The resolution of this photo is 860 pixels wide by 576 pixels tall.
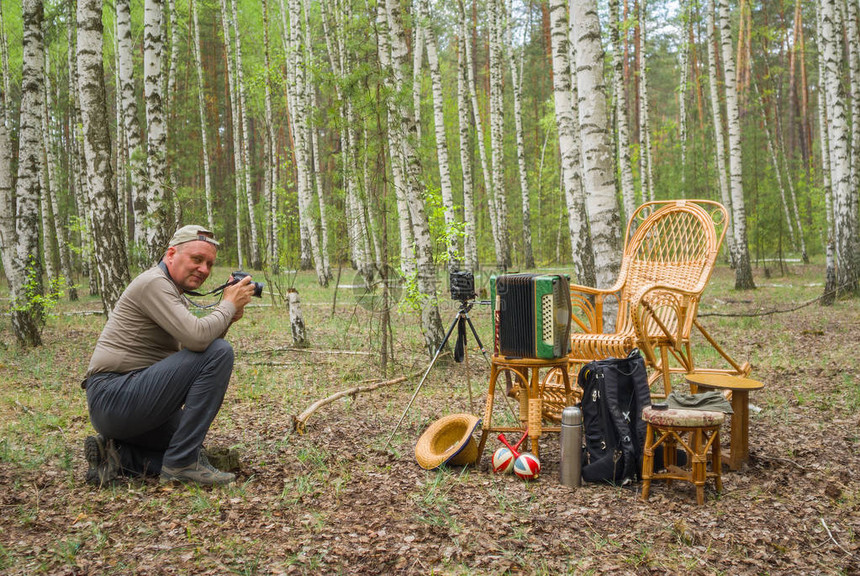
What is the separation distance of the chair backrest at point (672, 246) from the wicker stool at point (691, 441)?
6.16 feet

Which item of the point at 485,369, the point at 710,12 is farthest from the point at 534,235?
the point at 485,369

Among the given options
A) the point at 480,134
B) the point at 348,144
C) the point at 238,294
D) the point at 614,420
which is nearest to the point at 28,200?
the point at 348,144

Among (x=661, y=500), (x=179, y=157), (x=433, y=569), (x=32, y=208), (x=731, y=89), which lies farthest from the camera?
(x=179, y=157)

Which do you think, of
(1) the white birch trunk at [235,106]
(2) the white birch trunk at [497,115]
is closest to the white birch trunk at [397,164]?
(2) the white birch trunk at [497,115]

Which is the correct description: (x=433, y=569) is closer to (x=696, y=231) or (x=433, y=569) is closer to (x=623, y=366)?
(x=623, y=366)

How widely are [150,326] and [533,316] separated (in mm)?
2198

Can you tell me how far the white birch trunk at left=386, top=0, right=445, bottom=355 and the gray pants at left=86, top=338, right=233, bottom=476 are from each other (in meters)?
3.34

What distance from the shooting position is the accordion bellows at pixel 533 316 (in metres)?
3.70

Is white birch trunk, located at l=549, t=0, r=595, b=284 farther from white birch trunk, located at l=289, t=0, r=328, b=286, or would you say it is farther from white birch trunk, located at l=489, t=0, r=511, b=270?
white birch trunk, located at l=289, t=0, r=328, b=286

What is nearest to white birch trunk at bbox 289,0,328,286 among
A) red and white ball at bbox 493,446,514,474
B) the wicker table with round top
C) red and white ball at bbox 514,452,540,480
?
red and white ball at bbox 493,446,514,474

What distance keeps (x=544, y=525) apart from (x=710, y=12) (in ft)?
50.9

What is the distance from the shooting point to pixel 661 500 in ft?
10.6

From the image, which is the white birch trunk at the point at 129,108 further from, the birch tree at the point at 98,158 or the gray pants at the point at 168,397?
the gray pants at the point at 168,397

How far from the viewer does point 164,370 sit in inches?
128
